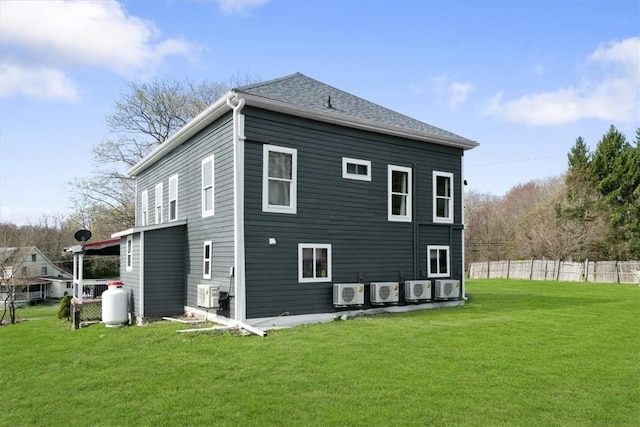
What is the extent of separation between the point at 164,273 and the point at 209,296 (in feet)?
7.57

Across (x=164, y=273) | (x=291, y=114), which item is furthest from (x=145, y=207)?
(x=291, y=114)

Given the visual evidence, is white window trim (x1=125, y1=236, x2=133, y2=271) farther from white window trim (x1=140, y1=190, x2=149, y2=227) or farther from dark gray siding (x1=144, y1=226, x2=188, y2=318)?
white window trim (x1=140, y1=190, x2=149, y2=227)

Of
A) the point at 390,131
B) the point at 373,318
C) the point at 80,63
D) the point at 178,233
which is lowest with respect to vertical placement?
the point at 373,318

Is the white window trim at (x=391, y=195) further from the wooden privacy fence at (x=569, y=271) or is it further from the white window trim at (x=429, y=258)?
the wooden privacy fence at (x=569, y=271)

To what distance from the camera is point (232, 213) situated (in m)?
9.56

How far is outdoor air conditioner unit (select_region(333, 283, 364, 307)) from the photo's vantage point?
33.5ft

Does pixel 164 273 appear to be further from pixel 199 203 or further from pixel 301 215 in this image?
pixel 301 215

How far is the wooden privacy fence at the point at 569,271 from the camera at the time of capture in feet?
73.0

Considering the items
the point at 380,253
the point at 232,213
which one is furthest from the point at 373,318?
the point at 232,213

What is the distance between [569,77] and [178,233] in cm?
1657

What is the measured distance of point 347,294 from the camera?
33.9 feet

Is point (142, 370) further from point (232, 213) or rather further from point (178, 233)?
point (178, 233)

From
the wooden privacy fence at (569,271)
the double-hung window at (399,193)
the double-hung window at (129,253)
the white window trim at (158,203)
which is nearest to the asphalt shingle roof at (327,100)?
the double-hung window at (399,193)

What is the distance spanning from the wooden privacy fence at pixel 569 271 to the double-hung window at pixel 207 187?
20218 millimetres
